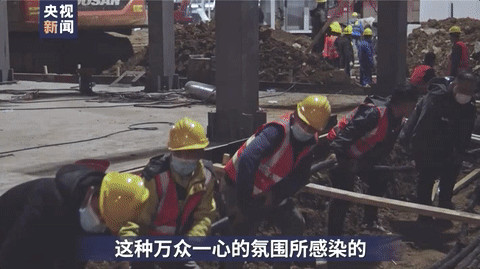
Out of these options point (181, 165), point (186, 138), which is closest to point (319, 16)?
point (186, 138)

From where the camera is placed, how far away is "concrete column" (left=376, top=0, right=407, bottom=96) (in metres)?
13.9

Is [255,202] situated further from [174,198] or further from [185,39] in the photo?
[185,39]

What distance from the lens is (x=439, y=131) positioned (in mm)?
7953

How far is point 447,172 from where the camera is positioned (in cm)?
834

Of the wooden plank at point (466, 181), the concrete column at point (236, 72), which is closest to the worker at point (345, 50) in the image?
the wooden plank at point (466, 181)

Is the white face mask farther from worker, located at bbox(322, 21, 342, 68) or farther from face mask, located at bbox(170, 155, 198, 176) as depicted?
worker, located at bbox(322, 21, 342, 68)

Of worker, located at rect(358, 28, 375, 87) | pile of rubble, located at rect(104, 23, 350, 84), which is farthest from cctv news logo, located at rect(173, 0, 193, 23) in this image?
worker, located at rect(358, 28, 375, 87)

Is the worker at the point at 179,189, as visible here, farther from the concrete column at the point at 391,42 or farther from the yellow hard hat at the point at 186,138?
the concrete column at the point at 391,42

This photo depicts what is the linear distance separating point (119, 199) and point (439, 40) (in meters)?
23.3

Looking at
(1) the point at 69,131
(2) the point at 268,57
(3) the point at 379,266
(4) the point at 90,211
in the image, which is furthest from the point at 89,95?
(4) the point at 90,211

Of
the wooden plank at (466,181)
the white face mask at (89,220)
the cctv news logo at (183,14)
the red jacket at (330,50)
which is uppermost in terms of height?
the cctv news logo at (183,14)

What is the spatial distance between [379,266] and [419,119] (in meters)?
Answer: 1.68

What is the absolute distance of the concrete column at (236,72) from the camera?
9633 millimetres

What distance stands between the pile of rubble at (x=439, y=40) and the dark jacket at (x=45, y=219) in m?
19.4
